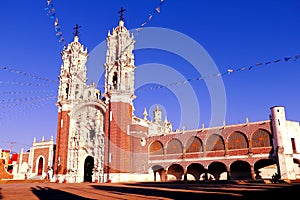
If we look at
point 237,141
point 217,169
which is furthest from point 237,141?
point 217,169

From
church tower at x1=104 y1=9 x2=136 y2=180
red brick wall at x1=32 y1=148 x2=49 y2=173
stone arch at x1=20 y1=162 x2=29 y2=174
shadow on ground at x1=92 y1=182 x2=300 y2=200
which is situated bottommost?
shadow on ground at x1=92 y1=182 x2=300 y2=200

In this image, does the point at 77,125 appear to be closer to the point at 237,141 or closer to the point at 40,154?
the point at 40,154

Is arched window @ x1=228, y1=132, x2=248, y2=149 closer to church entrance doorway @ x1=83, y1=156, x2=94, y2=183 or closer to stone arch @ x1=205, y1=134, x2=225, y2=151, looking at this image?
stone arch @ x1=205, y1=134, x2=225, y2=151

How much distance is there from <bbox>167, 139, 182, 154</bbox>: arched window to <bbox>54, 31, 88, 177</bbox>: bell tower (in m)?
16.7

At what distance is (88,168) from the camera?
1817 inches

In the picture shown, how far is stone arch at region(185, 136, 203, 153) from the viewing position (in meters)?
38.8

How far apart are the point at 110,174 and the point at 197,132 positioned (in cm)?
1354

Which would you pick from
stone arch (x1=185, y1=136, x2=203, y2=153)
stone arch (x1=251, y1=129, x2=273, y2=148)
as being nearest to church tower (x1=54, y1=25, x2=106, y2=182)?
stone arch (x1=185, y1=136, x2=203, y2=153)

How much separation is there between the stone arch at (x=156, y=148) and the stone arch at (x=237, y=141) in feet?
36.6

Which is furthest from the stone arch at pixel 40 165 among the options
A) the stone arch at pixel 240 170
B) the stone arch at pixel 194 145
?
the stone arch at pixel 240 170

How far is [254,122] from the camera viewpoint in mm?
34469

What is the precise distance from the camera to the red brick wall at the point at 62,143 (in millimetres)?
43938

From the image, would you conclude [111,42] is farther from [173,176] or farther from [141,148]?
[173,176]

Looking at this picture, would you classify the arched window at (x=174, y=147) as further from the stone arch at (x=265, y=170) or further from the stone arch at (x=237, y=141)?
the stone arch at (x=265, y=170)
